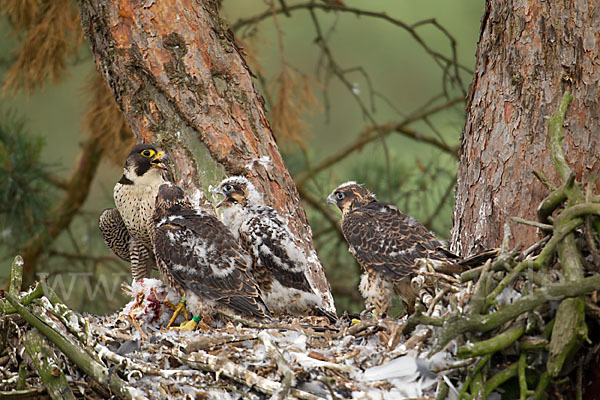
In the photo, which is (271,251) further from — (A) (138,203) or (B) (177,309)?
(A) (138,203)

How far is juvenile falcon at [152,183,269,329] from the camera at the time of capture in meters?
2.76

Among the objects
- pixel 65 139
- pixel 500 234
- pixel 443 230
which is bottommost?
pixel 500 234

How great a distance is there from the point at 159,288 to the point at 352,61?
713 centimetres

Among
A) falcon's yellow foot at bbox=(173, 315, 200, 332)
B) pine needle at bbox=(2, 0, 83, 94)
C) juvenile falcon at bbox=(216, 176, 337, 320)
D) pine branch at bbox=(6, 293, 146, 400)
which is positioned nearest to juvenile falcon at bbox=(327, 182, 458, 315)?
juvenile falcon at bbox=(216, 176, 337, 320)

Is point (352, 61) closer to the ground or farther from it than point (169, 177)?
farther from it

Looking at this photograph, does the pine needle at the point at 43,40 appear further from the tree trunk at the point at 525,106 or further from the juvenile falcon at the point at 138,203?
the tree trunk at the point at 525,106

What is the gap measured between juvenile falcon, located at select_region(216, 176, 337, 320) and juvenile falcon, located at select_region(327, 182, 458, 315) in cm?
21

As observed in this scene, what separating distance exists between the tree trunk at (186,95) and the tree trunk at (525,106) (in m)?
0.87

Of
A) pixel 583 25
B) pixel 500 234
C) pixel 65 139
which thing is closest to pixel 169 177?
pixel 500 234

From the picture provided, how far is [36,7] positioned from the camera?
14.9 ft

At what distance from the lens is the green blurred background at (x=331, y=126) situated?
505 cm

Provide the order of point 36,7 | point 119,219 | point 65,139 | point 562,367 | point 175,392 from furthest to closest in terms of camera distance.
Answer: point 65,139 < point 36,7 < point 119,219 < point 175,392 < point 562,367

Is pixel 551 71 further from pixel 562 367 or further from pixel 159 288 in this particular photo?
pixel 159 288

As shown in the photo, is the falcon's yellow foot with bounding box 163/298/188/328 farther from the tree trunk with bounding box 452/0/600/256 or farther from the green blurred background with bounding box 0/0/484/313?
the green blurred background with bounding box 0/0/484/313
